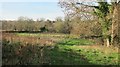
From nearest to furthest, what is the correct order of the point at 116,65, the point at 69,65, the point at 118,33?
the point at 69,65, the point at 116,65, the point at 118,33

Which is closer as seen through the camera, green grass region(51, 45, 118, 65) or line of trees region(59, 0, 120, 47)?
green grass region(51, 45, 118, 65)

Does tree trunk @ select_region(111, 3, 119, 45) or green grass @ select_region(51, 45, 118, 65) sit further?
tree trunk @ select_region(111, 3, 119, 45)

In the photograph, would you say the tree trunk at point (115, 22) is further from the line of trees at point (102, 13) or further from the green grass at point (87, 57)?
the green grass at point (87, 57)

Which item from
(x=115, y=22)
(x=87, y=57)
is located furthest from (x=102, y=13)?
(x=87, y=57)

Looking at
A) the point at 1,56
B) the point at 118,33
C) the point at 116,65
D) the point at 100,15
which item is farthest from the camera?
the point at 100,15

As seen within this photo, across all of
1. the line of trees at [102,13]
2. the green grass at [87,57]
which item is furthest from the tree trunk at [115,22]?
the green grass at [87,57]

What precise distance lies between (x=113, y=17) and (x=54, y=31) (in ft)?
85.6

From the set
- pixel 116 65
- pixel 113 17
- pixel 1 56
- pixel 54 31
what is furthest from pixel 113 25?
pixel 54 31

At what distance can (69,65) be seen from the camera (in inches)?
→ 452

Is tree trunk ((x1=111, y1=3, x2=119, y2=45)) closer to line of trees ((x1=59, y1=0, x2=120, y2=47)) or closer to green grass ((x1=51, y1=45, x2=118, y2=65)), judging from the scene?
line of trees ((x1=59, y1=0, x2=120, y2=47))

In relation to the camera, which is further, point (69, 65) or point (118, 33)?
point (118, 33)

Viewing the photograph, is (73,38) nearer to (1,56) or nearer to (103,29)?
(103,29)

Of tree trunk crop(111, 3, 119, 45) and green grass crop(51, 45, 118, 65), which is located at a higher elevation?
tree trunk crop(111, 3, 119, 45)

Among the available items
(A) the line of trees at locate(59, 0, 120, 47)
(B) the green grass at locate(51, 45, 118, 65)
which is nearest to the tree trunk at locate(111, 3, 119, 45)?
(A) the line of trees at locate(59, 0, 120, 47)
